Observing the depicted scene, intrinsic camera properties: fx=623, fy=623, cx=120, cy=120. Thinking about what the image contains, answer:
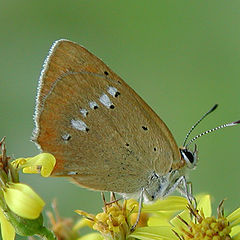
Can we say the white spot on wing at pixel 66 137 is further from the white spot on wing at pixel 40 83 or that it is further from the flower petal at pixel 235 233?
the flower petal at pixel 235 233

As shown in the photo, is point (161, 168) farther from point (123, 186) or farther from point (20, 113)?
point (20, 113)

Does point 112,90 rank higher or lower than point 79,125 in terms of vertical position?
higher

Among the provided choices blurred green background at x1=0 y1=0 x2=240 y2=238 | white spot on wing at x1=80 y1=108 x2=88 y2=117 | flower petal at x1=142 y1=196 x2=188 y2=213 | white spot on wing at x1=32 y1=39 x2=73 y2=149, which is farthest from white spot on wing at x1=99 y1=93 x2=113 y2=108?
blurred green background at x1=0 y1=0 x2=240 y2=238

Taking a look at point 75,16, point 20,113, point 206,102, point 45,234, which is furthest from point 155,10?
point 45,234

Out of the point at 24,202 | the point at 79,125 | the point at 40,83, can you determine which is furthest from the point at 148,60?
the point at 24,202

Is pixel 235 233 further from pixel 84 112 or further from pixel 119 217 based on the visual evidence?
pixel 84 112

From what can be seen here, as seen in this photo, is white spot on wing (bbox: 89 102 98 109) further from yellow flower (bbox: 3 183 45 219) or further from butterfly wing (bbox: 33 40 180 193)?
yellow flower (bbox: 3 183 45 219)

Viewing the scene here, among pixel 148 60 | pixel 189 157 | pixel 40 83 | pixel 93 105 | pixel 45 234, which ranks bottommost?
pixel 45 234
